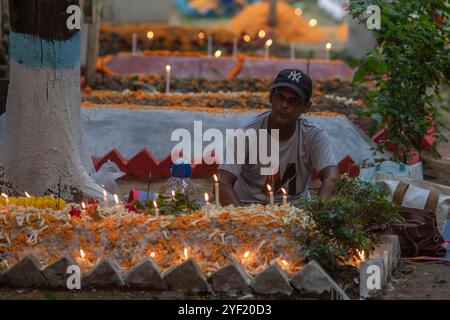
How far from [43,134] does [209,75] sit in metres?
9.46

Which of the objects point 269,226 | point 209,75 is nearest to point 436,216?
point 269,226

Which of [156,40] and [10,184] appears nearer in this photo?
[10,184]

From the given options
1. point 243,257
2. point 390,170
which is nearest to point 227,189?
point 243,257

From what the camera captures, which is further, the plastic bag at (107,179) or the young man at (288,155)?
the plastic bag at (107,179)

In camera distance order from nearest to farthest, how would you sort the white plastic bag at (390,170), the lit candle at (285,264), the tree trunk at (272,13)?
the lit candle at (285,264) → the white plastic bag at (390,170) → the tree trunk at (272,13)

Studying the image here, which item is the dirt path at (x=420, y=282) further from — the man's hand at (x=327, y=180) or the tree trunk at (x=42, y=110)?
the tree trunk at (x=42, y=110)

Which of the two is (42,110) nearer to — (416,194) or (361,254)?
(361,254)

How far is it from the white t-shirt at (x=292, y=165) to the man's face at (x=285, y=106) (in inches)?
6.7

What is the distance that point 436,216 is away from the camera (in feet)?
27.6

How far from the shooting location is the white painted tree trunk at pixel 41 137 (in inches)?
313

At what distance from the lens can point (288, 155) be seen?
7520 mm

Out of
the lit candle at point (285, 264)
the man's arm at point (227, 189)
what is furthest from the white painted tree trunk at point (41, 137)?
the lit candle at point (285, 264)

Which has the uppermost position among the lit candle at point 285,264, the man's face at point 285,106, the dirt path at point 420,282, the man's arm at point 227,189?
the man's face at point 285,106
